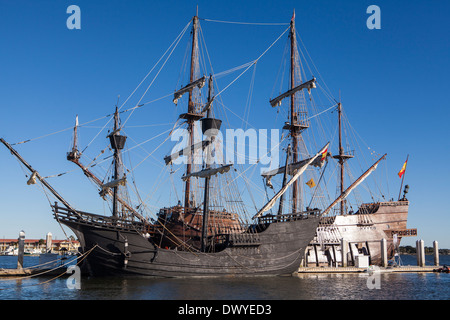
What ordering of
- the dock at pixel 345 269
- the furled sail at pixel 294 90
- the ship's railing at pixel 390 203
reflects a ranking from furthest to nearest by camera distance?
1. the ship's railing at pixel 390 203
2. the furled sail at pixel 294 90
3. the dock at pixel 345 269

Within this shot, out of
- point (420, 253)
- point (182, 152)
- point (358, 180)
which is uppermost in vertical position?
point (182, 152)

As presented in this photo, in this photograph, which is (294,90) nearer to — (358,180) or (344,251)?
(358,180)

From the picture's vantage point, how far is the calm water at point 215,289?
1072 inches

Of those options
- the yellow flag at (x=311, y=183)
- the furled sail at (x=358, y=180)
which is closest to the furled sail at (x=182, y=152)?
the yellow flag at (x=311, y=183)

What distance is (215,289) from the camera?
30.2m

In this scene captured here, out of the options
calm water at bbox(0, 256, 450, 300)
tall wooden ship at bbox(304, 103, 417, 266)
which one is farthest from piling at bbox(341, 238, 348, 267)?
calm water at bbox(0, 256, 450, 300)

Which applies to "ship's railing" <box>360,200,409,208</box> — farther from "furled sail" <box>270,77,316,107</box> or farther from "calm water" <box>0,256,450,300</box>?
"calm water" <box>0,256,450,300</box>

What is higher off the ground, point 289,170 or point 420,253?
point 289,170

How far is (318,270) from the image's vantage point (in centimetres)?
4644

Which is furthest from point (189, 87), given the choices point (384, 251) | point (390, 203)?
point (390, 203)

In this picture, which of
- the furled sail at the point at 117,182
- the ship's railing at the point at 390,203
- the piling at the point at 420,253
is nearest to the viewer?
the furled sail at the point at 117,182

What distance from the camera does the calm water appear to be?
2723cm

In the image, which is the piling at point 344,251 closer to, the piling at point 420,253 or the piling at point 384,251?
the piling at point 384,251
